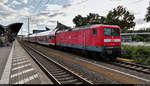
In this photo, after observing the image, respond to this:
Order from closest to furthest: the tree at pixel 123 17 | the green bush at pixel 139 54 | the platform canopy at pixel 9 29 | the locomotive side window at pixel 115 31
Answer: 1. the green bush at pixel 139 54
2. the locomotive side window at pixel 115 31
3. the platform canopy at pixel 9 29
4. the tree at pixel 123 17

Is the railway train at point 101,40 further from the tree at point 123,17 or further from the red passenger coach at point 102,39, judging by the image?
the tree at point 123,17

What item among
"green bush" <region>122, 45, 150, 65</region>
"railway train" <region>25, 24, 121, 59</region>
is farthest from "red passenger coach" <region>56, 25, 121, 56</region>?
"green bush" <region>122, 45, 150, 65</region>

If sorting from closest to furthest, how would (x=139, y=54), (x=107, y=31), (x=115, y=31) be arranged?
(x=107, y=31) < (x=139, y=54) < (x=115, y=31)

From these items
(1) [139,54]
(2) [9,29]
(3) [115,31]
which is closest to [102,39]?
(3) [115,31]

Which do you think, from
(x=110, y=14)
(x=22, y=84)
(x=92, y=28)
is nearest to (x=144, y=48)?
(x=92, y=28)

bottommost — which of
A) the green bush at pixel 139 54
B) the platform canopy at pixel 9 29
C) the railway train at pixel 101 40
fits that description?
the green bush at pixel 139 54

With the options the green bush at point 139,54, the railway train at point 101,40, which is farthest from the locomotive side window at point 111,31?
the green bush at point 139,54

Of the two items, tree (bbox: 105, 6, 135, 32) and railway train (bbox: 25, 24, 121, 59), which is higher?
tree (bbox: 105, 6, 135, 32)

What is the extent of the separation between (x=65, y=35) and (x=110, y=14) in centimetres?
3144

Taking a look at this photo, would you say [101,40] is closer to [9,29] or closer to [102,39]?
[102,39]

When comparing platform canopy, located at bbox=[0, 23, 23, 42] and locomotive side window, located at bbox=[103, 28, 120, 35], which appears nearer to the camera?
locomotive side window, located at bbox=[103, 28, 120, 35]

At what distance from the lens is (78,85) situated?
5707mm

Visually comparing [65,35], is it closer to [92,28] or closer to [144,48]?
[92,28]

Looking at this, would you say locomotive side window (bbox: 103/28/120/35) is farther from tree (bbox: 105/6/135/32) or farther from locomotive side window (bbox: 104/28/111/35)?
tree (bbox: 105/6/135/32)
